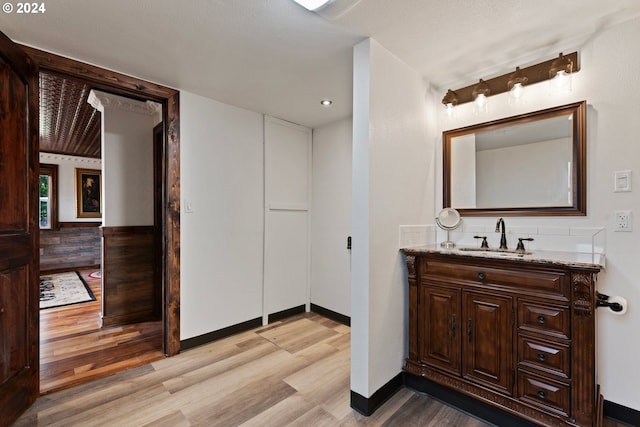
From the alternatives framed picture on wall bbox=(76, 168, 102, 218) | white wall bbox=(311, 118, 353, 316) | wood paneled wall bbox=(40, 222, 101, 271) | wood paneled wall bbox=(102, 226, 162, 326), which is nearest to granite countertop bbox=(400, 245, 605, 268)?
white wall bbox=(311, 118, 353, 316)

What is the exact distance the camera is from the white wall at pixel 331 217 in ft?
10.3

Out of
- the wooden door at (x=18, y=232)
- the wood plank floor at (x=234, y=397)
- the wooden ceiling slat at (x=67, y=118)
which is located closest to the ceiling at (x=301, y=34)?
the wooden door at (x=18, y=232)

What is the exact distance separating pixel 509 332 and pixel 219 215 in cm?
239

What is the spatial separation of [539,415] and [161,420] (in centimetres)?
206

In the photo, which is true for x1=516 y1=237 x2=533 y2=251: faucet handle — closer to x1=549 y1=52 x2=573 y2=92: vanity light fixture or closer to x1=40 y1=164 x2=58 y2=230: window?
x1=549 y1=52 x2=573 y2=92: vanity light fixture

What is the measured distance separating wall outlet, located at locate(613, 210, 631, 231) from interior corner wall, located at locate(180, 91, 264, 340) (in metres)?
2.71

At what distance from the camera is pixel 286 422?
65.3 inches

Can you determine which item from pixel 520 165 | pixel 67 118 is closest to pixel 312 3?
pixel 520 165

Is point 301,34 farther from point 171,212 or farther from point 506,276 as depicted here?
point 506,276

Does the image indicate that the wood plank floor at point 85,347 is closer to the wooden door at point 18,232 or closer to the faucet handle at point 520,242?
the wooden door at point 18,232

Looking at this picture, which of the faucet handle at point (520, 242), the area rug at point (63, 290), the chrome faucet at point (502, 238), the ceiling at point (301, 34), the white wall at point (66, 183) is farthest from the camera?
the white wall at point (66, 183)

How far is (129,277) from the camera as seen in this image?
3.15 m

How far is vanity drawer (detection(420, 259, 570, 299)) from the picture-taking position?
1.46 meters

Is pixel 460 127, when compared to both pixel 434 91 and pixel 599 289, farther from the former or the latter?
pixel 599 289
